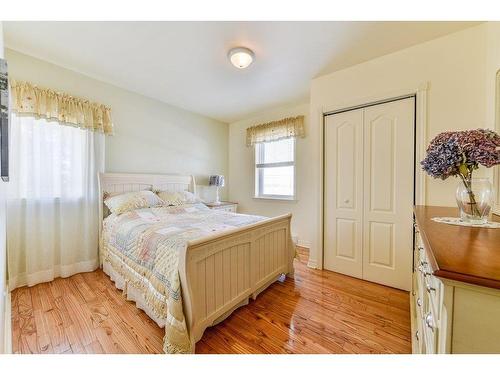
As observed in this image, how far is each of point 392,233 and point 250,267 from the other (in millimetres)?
1592

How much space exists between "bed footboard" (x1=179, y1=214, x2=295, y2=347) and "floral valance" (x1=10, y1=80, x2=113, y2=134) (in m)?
2.31

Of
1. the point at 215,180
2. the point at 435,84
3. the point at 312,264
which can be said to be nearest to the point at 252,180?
the point at 215,180

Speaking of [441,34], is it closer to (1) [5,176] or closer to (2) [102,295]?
(1) [5,176]

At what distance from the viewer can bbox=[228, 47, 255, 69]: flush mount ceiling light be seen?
6.82 feet

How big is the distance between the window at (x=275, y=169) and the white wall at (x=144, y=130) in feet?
3.00

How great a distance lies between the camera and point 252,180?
4352 millimetres

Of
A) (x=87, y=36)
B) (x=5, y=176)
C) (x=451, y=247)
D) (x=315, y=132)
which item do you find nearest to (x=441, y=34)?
(x=315, y=132)

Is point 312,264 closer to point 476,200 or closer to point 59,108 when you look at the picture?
point 476,200

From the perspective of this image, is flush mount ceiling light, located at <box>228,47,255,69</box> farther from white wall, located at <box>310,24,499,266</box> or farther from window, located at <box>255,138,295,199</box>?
window, located at <box>255,138,295,199</box>

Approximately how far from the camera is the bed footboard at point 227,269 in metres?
1.39

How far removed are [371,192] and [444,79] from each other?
123cm

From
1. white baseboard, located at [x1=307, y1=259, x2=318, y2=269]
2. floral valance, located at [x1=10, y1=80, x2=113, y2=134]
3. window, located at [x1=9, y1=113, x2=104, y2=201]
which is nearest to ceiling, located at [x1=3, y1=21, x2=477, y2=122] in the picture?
floral valance, located at [x1=10, y1=80, x2=113, y2=134]

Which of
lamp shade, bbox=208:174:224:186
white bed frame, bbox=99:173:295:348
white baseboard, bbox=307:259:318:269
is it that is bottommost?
white baseboard, bbox=307:259:318:269
